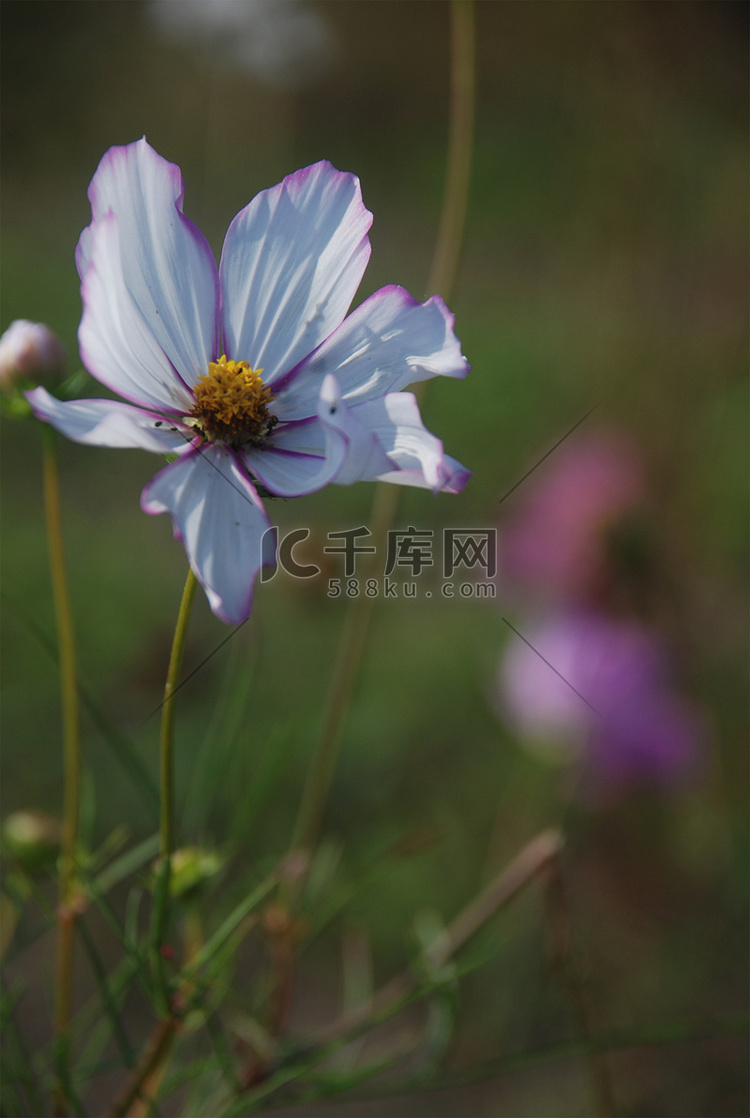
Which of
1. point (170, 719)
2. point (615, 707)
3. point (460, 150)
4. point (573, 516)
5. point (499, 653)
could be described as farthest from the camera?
point (499, 653)

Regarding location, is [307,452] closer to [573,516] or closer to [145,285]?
[145,285]

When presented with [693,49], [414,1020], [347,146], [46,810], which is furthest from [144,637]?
[347,146]

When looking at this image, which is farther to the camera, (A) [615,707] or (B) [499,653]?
(B) [499,653]

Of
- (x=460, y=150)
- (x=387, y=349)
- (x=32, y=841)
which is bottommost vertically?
(x=32, y=841)

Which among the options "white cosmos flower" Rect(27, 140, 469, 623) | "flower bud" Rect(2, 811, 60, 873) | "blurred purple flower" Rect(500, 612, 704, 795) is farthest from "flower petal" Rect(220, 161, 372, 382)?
"blurred purple flower" Rect(500, 612, 704, 795)

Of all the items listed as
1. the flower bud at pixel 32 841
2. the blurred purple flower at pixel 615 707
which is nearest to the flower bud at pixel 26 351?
the flower bud at pixel 32 841

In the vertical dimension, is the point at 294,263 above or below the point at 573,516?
below

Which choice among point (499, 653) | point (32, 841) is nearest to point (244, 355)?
point (32, 841)
